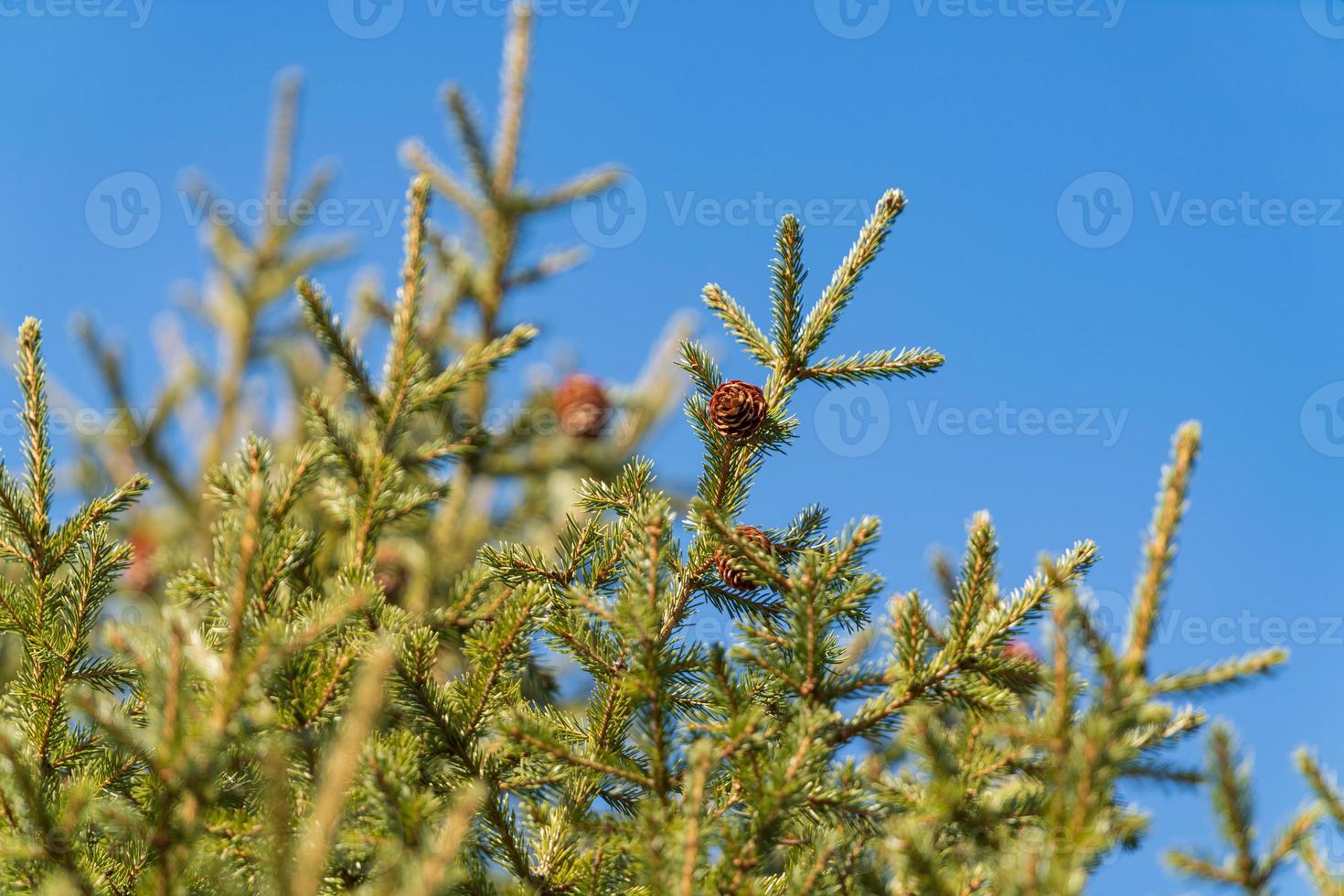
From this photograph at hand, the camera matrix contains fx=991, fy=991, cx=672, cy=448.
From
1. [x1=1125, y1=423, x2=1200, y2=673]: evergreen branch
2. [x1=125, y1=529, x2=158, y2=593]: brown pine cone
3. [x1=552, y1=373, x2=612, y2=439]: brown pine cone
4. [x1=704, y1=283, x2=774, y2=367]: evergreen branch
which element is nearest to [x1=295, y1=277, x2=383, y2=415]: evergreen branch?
[x1=704, y1=283, x2=774, y2=367]: evergreen branch

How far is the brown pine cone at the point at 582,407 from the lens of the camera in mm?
5117

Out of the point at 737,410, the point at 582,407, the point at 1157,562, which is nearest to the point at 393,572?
the point at 582,407

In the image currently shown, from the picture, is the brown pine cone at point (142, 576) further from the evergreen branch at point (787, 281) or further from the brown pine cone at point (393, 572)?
the evergreen branch at point (787, 281)

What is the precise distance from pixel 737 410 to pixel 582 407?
316cm

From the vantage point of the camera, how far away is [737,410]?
6.56 feet

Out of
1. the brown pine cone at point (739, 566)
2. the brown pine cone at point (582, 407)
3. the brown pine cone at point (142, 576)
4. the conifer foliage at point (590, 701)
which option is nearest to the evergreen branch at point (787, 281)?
the conifer foliage at point (590, 701)

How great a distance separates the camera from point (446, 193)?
210 inches

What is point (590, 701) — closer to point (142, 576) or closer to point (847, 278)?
point (847, 278)

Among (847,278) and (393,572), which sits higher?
(393,572)

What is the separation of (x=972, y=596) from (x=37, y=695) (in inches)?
71.2

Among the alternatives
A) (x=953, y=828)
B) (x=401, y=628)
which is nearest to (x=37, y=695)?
(x=401, y=628)

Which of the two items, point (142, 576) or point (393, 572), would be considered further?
point (142, 576)

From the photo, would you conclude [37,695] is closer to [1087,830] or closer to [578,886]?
[578,886]

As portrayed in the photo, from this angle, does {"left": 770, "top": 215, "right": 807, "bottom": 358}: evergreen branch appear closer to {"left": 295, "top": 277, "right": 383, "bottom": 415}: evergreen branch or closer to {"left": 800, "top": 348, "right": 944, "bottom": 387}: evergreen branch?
{"left": 800, "top": 348, "right": 944, "bottom": 387}: evergreen branch
